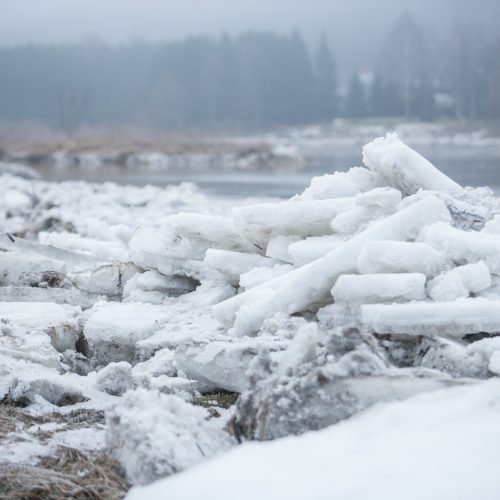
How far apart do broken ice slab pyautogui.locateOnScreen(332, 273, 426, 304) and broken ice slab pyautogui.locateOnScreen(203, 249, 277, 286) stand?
40.1 inches

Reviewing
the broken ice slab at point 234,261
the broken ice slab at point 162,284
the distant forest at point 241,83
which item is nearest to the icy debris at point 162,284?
the broken ice slab at point 162,284

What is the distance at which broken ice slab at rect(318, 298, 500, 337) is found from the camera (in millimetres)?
3188

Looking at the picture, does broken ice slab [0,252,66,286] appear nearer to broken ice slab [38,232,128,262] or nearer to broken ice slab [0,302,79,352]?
broken ice slab [0,302,79,352]

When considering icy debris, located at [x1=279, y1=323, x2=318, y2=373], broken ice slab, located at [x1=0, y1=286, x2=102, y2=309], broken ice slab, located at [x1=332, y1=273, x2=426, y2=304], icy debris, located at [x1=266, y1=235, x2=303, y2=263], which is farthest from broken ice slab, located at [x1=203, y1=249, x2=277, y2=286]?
icy debris, located at [x1=279, y1=323, x2=318, y2=373]

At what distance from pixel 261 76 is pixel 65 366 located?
286ft

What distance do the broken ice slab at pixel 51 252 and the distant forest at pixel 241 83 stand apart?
6076 centimetres

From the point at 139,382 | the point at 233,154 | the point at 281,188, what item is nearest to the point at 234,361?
the point at 139,382

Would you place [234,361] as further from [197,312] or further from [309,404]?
[197,312]

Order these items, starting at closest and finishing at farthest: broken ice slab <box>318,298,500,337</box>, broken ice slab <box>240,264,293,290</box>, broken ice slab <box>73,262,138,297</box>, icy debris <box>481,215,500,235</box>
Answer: broken ice slab <box>318,298,500,337</box>
icy debris <box>481,215,500,235</box>
broken ice slab <box>240,264,293,290</box>
broken ice slab <box>73,262,138,297</box>

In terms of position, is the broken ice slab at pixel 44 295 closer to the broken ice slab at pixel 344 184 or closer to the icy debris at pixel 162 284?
the icy debris at pixel 162 284

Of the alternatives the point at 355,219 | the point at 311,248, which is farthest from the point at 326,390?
the point at 355,219

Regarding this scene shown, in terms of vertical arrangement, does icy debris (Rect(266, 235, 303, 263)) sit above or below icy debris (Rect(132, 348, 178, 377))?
above

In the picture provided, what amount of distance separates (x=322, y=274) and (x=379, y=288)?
340 mm

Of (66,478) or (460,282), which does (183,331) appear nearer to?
(460,282)
